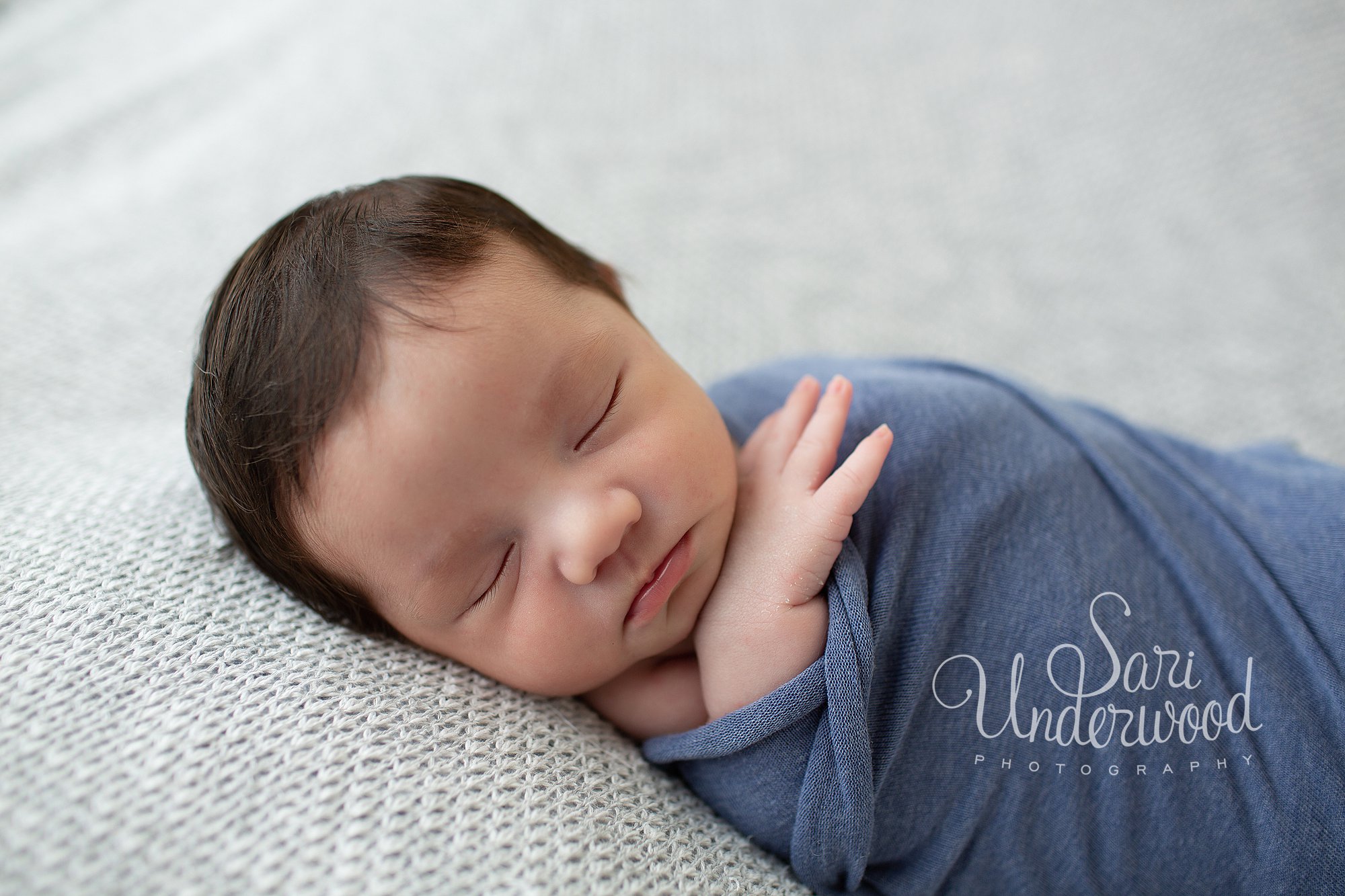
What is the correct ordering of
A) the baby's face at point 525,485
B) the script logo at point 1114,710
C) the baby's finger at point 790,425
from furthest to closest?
the baby's finger at point 790,425 < the script logo at point 1114,710 < the baby's face at point 525,485

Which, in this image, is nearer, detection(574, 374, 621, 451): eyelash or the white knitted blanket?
detection(574, 374, 621, 451): eyelash

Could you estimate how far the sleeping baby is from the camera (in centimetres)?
76

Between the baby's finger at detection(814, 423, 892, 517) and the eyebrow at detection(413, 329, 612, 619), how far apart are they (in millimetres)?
265

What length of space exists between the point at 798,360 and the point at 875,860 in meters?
0.68

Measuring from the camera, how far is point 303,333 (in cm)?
75

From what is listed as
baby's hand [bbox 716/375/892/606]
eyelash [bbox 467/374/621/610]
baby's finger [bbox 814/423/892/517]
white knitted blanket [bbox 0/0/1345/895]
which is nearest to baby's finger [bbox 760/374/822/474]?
baby's hand [bbox 716/375/892/606]

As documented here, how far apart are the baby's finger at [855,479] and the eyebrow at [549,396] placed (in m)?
0.26

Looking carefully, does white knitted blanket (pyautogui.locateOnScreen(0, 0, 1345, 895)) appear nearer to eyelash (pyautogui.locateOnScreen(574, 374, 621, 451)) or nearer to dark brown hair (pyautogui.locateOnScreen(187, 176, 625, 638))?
dark brown hair (pyautogui.locateOnScreen(187, 176, 625, 638))

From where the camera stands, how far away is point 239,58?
5.81 feet

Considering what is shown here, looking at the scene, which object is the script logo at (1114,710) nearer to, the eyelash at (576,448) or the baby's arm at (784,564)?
the baby's arm at (784,564)

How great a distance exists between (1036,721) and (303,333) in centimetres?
80

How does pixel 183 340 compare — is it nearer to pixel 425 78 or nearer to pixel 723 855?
pixel 425 78

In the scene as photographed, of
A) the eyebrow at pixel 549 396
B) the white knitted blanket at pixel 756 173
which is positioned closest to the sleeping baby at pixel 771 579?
the eyebrow at pixel 549 396

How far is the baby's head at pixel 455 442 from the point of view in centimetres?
74
